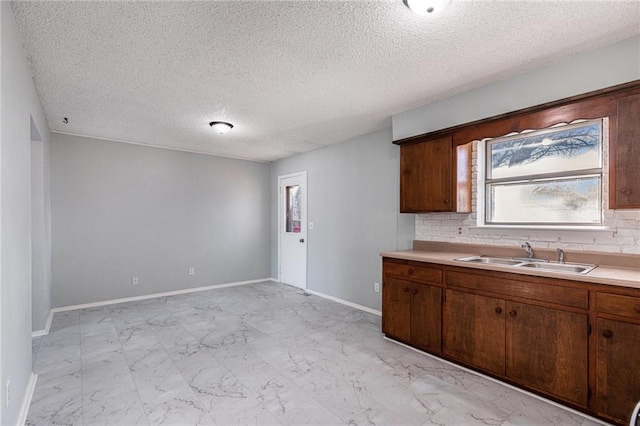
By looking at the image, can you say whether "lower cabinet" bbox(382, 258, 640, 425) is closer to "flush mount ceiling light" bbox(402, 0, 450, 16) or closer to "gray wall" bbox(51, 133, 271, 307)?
"flush mount ceiling light" bbox(402, 0, 450, 16)

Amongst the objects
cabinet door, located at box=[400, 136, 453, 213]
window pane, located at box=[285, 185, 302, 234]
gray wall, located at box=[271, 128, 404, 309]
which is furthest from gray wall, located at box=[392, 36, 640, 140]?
window pane, located at box=[285, 185, 302, 234]

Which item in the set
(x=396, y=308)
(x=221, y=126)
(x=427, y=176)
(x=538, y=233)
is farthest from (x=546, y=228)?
(x=221, y=126)

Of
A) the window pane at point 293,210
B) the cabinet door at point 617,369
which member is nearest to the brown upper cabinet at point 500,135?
the cabinet door at point 617,369

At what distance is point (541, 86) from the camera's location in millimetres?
2475

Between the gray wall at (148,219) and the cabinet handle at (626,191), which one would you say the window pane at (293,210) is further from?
the cabinet handle at (626,191)

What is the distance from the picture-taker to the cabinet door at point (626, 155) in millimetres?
2021

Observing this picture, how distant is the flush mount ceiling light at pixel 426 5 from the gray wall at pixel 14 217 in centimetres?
213

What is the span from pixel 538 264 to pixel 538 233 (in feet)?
0.97

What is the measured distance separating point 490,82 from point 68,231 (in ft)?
17.8

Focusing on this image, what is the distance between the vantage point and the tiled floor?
2061 mm

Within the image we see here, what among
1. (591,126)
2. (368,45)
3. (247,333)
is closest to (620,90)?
(591,126)

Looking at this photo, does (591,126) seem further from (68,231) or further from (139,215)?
(68,231)

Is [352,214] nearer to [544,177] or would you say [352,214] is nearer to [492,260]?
[492,260]

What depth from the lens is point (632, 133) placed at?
2.03 meters
